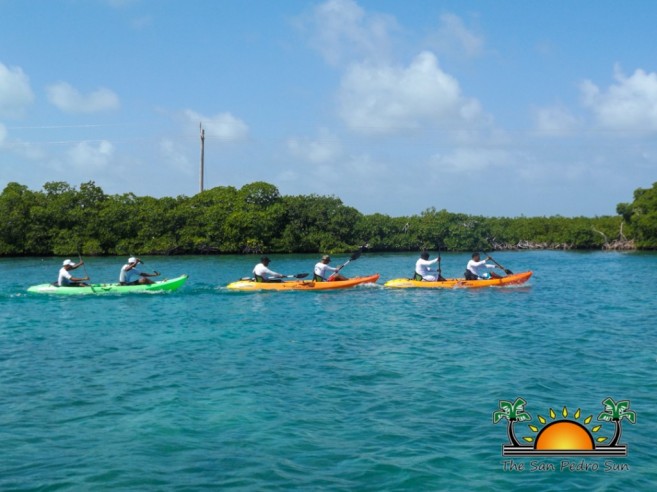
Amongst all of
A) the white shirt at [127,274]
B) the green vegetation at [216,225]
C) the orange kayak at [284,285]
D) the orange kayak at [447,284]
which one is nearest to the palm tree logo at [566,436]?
the orange kayak at [447,284]

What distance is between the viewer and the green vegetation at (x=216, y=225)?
5438 centimetres

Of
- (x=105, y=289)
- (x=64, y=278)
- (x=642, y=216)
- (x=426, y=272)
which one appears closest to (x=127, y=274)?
(x=105, y=289)

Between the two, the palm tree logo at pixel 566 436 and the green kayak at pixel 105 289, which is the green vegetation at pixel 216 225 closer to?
the green kayak at pixel 105 289

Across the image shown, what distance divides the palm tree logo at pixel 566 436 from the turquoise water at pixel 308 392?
15 cm

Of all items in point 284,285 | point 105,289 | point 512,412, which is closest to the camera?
point 512,412

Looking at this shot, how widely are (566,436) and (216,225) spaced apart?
169ft

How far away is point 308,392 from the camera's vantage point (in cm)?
991

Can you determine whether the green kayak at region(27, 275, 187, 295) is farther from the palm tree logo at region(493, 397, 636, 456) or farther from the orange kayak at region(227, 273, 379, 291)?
the palm tree logo at region(493, 397, 636, 456)

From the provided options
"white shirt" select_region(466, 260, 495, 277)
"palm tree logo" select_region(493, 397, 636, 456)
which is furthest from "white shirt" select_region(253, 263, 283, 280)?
"palm tree logo" select_region(493, 397, 636, 456)

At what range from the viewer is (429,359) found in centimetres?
1225

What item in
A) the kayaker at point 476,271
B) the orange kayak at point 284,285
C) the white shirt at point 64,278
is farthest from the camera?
the kayaker at point 476,271

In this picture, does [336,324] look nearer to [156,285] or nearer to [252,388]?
[252,388]

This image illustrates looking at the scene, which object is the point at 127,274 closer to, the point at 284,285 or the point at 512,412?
the point at 284,285

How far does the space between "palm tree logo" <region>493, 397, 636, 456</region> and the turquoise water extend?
5.9 inches
